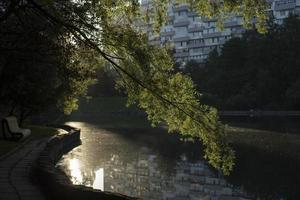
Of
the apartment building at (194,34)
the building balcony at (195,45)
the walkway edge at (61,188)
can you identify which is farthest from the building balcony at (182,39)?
the walkway edge at (61,188)

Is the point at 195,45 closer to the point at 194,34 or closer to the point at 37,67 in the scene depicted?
the point at 194,34

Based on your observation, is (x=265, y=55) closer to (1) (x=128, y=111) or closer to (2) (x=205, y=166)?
(1) (x=128, y=111)

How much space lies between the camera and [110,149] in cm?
3084

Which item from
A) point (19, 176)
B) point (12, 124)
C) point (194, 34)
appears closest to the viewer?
point (19, 176)

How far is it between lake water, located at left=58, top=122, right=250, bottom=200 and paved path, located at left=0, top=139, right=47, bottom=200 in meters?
1.95

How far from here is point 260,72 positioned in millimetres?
81562

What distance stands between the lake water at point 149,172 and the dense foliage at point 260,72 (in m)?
48.7

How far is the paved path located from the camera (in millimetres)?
11367

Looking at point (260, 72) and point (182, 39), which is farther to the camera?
point (182, 39)

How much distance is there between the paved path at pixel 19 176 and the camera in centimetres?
1137

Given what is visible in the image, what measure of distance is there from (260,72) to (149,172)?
208 ft

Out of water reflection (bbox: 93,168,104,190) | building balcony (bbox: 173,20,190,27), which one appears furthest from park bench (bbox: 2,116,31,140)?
building balcony (bbox: 173,20,190,27)

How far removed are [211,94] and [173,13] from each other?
57.8 m

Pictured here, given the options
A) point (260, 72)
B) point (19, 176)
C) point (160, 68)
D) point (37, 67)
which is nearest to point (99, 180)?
point (19, 176)
